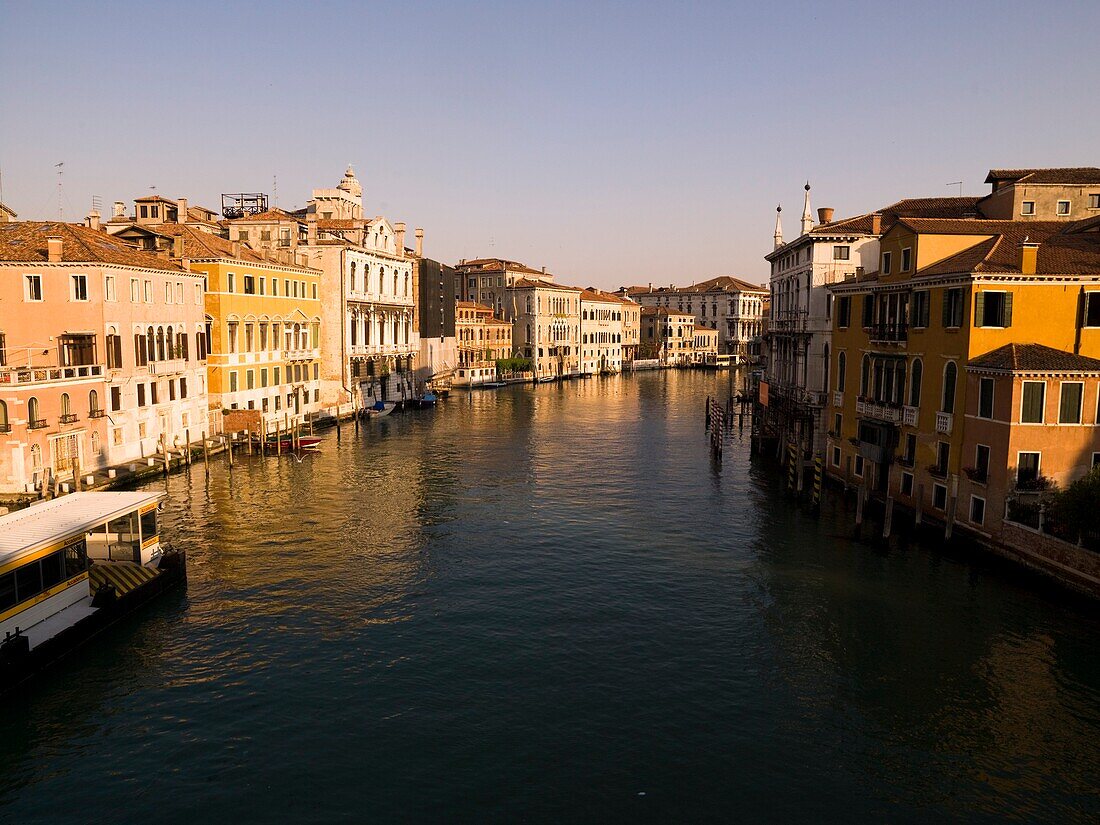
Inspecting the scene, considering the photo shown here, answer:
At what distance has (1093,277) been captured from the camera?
23.4 meters

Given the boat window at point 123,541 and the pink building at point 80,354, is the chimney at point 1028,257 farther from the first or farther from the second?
the pink building at point 80,354

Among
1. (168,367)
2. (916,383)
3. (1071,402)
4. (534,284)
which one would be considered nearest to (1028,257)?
(1071,402)

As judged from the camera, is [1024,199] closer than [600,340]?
Yes

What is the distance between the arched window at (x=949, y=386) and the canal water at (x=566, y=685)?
15.0ft

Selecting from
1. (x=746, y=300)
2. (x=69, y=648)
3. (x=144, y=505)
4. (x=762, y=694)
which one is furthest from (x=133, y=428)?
(x=746, y=300)

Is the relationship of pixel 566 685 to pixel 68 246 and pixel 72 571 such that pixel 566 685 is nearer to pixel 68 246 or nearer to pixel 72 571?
pixel 72 571

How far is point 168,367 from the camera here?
126 feet

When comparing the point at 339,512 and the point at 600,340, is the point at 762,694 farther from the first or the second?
the point at 600,340

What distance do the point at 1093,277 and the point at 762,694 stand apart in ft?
55.8

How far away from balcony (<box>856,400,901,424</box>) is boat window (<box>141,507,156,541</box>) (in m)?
24.4

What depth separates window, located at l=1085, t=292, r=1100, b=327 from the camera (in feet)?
77.5

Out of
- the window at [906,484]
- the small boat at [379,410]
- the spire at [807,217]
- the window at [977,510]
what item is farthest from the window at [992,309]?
the small boat at [379,410]

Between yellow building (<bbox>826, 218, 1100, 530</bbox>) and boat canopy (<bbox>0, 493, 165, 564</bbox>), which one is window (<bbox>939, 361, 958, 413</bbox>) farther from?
boat canopy (<bbox>0, 493, 165, 564</bbox>)

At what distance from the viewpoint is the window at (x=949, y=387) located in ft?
81.7
